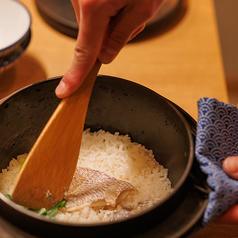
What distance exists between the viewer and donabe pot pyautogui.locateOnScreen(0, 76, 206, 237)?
0.75m

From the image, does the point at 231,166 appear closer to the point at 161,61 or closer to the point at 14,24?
the point at 161,61

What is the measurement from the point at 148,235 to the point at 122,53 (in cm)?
112

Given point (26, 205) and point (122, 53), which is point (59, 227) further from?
point (122, 53)

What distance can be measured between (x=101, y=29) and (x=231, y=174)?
54 cm

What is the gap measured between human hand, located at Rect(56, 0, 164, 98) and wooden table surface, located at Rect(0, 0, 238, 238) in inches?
24.5

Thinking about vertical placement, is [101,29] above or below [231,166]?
above

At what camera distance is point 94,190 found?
3.49 feet

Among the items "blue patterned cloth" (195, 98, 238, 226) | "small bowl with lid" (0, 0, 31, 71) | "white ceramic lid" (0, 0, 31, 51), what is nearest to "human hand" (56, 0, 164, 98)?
"blue patterned cloth" (195, 98, 238, 226)

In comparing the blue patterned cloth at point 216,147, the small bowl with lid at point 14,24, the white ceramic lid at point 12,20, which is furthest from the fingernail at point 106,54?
the white ceramic lid at point 12,20

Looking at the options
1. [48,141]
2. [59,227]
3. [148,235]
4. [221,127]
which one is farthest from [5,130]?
[221,127]

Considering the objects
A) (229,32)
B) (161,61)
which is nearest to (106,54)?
(161,61)

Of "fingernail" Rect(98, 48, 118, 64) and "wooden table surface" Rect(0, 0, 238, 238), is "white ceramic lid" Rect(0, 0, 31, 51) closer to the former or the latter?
"wooden table surface" Rect(0, 0, 238, 238)

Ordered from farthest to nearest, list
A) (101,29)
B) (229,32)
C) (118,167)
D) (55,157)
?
(229,32), (118,167), (55,157), (101,29)

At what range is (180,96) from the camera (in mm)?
1514
